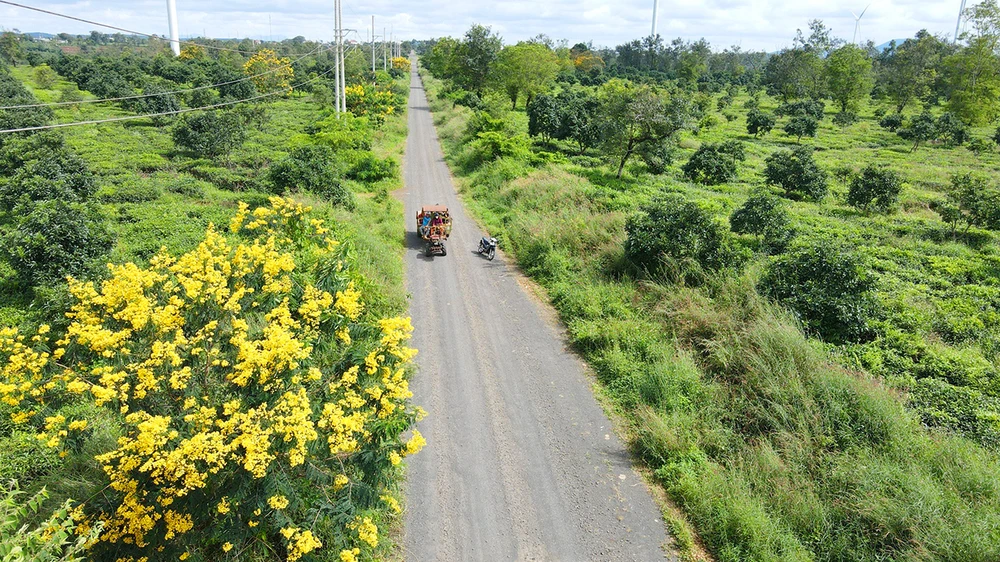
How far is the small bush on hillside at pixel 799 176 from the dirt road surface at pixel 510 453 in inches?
722

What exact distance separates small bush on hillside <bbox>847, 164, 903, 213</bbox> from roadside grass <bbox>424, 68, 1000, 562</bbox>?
8.83ft

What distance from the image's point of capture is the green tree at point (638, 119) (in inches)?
1124

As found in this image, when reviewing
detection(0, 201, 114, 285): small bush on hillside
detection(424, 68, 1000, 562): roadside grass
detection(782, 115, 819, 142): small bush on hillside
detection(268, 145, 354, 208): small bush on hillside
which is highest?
detection(782, 115, 819, 142): small bush on hillside

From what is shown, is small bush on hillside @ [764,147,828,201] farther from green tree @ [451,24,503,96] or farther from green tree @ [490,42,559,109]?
green tree @ [451,24,503,96]

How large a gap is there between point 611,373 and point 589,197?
12719 millimetres

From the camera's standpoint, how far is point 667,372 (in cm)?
1262

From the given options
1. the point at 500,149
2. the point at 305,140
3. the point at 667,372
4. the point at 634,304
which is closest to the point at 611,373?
the point at 667,372

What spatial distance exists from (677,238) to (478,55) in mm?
54546

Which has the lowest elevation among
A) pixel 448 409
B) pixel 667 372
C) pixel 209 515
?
pixel 448 409

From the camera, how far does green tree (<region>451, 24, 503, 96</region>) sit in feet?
210

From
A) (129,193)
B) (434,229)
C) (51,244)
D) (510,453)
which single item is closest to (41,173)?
(129,193)

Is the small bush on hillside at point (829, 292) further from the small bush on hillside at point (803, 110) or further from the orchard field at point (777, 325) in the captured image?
the small bush on hillside at point (803, 110)

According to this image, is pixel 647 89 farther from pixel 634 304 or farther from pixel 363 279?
pixel 363 279

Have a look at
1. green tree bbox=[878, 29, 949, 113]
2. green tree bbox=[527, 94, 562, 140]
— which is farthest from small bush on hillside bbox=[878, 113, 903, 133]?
green tree bbox=[527, 94, 562, 140]
